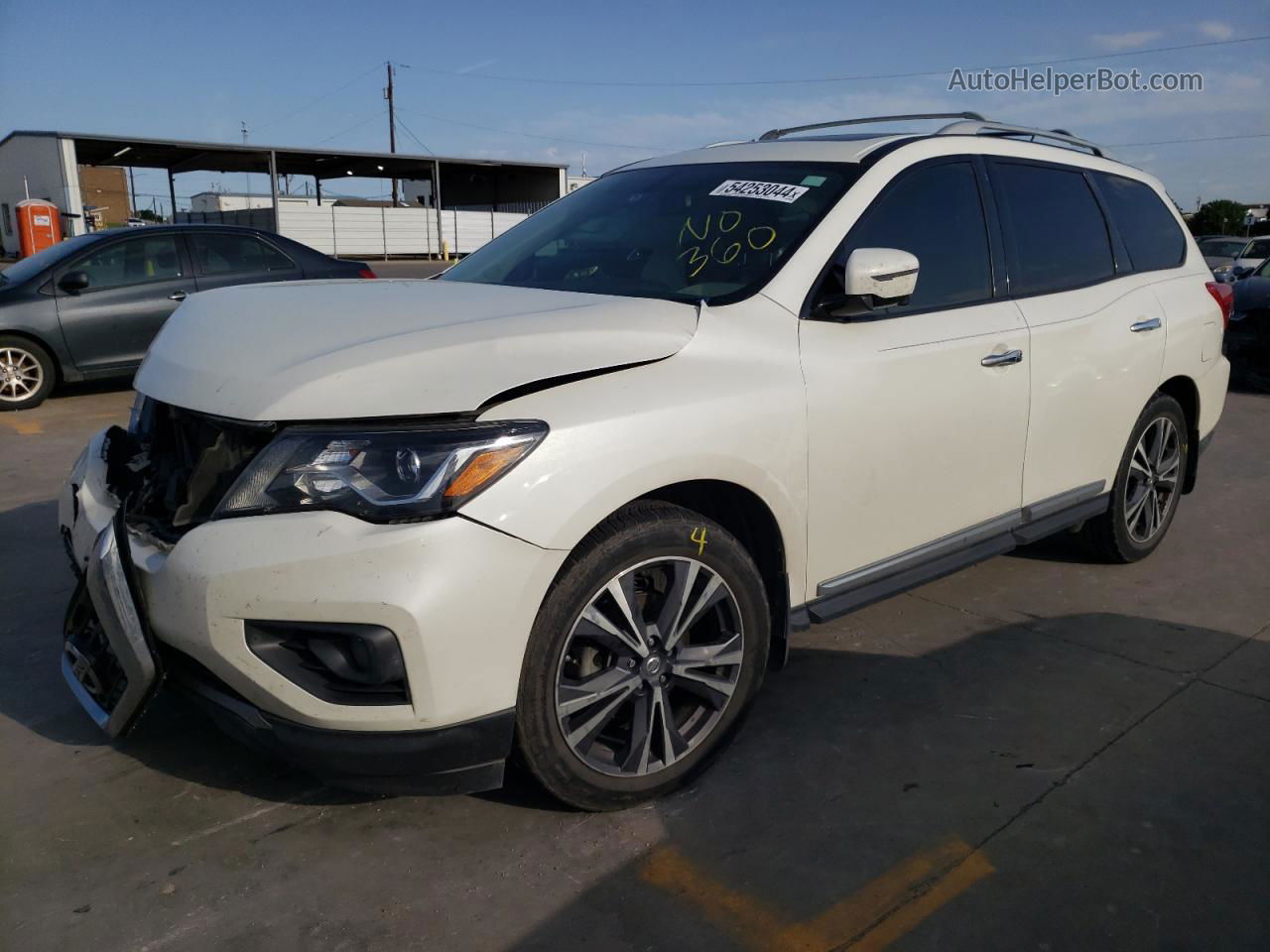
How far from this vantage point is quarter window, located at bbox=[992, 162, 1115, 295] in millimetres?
3711

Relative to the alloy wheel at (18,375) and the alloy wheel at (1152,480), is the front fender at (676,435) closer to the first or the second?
the alloy wheel at (1152,480)

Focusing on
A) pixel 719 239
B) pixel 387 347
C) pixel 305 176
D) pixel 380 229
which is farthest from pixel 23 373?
pixel 305 176

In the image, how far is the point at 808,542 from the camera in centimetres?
291

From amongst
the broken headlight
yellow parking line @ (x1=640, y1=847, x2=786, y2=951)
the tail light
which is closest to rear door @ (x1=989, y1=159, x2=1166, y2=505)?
the tail light

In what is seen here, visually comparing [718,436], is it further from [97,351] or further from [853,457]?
[97,351]

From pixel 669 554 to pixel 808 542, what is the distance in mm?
568

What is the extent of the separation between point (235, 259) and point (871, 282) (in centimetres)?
784

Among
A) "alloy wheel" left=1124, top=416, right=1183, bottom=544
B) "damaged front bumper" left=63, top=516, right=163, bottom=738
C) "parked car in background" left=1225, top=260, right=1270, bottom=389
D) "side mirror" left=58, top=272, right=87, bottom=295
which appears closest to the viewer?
"damaged front bumper" left=63, top=516, right=163, bottom=738

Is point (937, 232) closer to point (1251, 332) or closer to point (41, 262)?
point (41, 262)

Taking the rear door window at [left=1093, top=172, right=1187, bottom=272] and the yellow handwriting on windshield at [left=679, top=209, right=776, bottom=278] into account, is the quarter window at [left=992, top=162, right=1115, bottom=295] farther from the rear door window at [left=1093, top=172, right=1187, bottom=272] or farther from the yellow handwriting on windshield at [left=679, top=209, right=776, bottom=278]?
the yellow handwriting on windshield at [left=679, top=209, right=776, bottom=278]

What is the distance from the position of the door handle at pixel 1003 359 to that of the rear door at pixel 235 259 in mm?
7190

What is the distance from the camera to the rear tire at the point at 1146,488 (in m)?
4.39

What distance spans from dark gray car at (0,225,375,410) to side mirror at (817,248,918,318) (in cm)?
695

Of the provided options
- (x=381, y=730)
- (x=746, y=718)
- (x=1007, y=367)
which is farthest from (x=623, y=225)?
(x=381, y=730)
